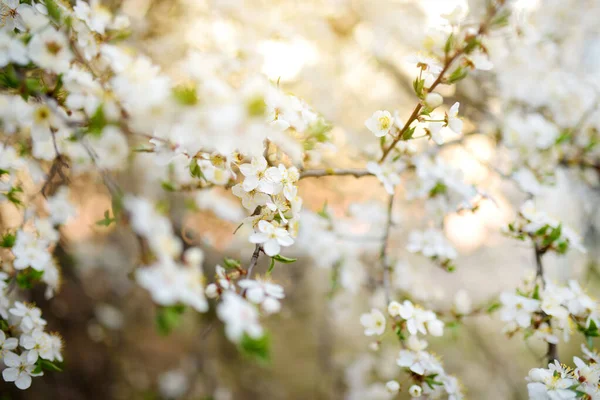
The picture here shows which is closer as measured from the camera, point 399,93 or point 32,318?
point 32,318

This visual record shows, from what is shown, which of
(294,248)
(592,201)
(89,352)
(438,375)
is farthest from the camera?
(89,352)

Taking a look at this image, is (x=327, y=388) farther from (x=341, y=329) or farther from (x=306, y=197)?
(x=306, y=197)

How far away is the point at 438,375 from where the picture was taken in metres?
0.91

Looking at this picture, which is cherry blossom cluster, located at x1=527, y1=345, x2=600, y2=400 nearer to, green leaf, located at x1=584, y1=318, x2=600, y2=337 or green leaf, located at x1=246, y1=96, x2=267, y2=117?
green leaf, located at x1=584, y1=318, x2=600, y2=337

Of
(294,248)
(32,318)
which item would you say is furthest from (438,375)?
(294,248)

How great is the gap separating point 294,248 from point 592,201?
1450mm

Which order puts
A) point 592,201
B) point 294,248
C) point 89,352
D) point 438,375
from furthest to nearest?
point 89,352 < point 294,248 < point 592,201 < point 438,375

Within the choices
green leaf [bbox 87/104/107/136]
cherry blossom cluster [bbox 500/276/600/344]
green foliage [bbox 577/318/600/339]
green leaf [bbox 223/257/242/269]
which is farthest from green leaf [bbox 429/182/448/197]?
green leaf [bbox 87/104/107/136]

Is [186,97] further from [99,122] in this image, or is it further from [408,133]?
[408,133]

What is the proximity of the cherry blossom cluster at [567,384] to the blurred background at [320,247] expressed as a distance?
2.07 ft

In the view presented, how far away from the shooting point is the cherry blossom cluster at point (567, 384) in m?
0.80

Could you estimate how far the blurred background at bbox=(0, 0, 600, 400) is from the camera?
1.69m

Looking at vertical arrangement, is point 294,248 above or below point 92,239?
above

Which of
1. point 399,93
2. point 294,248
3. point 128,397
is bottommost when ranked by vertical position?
point 128,397
